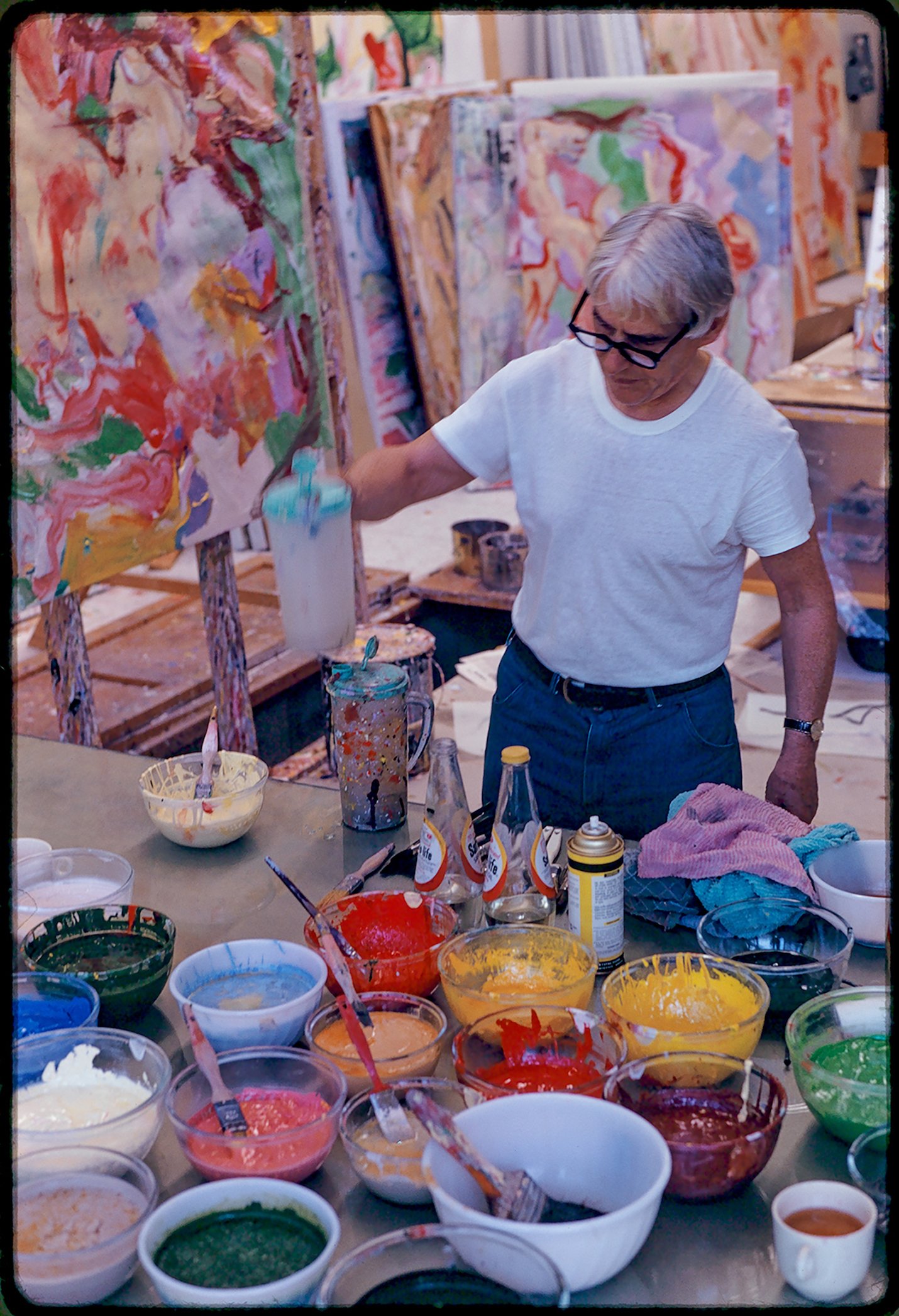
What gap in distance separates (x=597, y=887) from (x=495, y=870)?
16 cm

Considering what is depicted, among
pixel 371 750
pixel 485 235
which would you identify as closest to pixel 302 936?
pixel 371 750

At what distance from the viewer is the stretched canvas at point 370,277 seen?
5031 mm

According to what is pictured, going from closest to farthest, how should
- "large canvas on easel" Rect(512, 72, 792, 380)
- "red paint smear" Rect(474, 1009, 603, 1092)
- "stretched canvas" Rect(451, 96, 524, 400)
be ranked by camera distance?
"red paint smear" Rect(474, 1009, 603, 1092)
"large canvas on easel" Rect(512, 72, 792, 380)
"stretched canvas" Rect(451, 96, 524, 400)

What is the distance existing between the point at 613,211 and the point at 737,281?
575 millimetres

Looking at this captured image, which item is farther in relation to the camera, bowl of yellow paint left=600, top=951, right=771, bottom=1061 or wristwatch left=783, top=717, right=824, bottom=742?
wristwatch left=783, top=717, right=824, bottom=742

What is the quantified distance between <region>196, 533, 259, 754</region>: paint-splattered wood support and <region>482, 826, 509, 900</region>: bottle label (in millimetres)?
1619

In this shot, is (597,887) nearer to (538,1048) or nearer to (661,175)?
(538,1048)

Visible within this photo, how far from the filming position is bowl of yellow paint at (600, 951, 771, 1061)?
1.42 meters

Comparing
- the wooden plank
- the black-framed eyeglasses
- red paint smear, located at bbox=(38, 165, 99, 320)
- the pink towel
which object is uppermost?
red paint smear, located at bbox=(38, 165, 99, 320)

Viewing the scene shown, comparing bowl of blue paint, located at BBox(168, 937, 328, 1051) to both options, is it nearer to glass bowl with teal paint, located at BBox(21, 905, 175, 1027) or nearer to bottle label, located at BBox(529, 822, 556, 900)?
glass bowl with teal paint, located at BBox(21, 905, 175, 1027)

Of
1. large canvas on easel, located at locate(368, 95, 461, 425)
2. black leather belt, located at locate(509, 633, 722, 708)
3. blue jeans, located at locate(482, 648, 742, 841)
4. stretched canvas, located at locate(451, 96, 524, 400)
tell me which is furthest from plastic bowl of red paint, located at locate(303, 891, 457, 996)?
stretched canvas, located at locate(451, 96, 524, 400)

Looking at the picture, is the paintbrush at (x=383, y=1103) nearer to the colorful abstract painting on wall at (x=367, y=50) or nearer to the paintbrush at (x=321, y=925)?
the paintbrush at (x=321, y=925)

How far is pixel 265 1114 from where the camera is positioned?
4.34 feet

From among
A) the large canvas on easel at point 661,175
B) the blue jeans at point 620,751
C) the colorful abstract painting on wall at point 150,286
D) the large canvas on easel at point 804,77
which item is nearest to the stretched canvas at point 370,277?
the large canvas on easel at point 661,175
